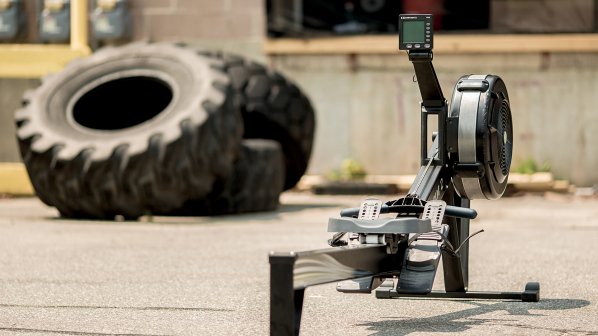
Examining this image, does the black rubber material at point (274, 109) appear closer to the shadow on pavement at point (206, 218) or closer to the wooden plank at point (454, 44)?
the shadow on pavement at point (206, 218)

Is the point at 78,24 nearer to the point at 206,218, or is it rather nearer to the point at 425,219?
the point at 206,218

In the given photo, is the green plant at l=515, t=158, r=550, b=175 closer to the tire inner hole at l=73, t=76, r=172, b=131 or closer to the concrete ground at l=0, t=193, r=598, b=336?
the concrete ground at l=0, t=193, r=598, b=336

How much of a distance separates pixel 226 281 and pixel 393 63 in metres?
5.89

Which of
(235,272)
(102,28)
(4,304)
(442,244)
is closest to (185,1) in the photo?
(102,28)

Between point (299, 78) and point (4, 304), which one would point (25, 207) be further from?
point (4, 304)

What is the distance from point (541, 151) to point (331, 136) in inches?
89.9

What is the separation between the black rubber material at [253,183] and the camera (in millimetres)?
6223

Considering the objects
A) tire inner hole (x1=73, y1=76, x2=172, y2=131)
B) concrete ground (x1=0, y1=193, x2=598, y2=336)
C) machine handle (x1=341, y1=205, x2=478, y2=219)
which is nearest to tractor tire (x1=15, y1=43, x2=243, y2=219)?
concrete ground (x1=0, y1=193, x2=598, y2=336)

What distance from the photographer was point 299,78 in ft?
29.6

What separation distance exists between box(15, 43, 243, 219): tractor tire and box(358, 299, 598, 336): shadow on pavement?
311 cm

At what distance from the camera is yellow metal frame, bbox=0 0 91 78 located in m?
9.08

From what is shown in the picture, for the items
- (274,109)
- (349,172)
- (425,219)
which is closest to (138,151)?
(274,109)

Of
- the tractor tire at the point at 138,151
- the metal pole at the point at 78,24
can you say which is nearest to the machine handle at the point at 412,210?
the tractor tire at the point at 138,151

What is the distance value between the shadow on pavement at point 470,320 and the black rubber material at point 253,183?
11.3 feet
